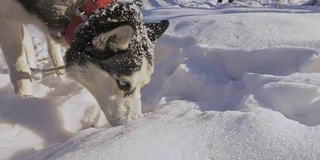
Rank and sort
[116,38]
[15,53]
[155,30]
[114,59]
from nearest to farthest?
1. [116,38]
2. [114,59]
3. [155,30]
4. [15,53]

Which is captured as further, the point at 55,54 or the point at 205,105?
the point at 55,54

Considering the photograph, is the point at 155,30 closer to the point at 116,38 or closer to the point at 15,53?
the point at 116,38

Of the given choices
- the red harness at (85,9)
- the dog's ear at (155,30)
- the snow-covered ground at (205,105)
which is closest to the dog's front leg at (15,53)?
the snow-covered ground at (205,105)

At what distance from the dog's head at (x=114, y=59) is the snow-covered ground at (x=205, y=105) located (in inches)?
5.3

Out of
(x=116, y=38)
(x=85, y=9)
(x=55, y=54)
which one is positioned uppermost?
(x=85, y=9)

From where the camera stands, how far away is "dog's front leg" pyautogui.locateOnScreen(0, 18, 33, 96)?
10.5 ft

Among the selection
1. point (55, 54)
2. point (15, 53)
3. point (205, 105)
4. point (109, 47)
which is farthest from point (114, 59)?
point (55, 54)

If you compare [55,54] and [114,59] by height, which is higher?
[114,59]

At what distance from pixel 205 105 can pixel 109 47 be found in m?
0.61

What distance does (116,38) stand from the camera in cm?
248

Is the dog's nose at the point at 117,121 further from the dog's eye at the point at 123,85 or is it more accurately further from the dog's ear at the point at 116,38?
the dog's ear at the point at 116,38

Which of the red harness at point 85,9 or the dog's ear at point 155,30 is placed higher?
the red harness at point 85,9

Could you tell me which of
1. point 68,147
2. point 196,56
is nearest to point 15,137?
point 68,147

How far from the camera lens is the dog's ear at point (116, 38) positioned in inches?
94.6
